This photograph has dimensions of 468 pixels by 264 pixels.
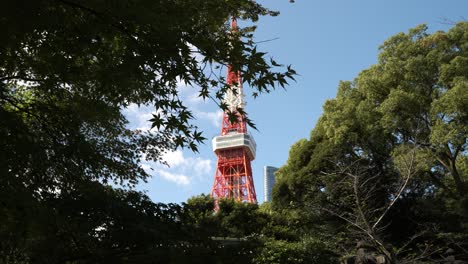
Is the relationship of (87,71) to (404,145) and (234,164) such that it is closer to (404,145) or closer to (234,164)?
(404,145)

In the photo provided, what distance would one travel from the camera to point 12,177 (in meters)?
2.26

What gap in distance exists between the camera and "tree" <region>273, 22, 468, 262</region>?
437 inches

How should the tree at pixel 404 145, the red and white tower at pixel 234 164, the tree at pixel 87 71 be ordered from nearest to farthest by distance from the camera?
the tree at pixel 87 71
the tree at pixel 404 145
the red and white tower at pixel 234 164

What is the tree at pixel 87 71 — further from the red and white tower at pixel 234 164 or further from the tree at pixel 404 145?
the red and white tower at pixel 234 164

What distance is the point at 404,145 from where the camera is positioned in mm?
11859

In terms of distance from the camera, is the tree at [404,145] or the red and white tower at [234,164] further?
the red and white tower at [234,164]

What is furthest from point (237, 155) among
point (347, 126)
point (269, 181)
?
point (269, 181)

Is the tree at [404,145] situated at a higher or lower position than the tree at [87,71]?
higher

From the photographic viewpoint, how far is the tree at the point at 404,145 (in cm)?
1110

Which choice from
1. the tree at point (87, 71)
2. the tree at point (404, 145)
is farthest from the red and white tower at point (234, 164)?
the tree at point (87, 71)

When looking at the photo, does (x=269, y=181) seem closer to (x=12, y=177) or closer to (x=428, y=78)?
(x=428, y=78)

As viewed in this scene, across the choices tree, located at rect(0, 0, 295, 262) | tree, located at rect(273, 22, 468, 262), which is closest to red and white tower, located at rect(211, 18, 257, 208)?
tree, located at rect(273, 22, 468, 262)

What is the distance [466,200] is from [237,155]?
2673cm

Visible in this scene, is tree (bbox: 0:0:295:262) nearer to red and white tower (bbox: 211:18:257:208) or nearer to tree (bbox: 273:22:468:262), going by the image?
tree (bbox: 273:22:468:262)
